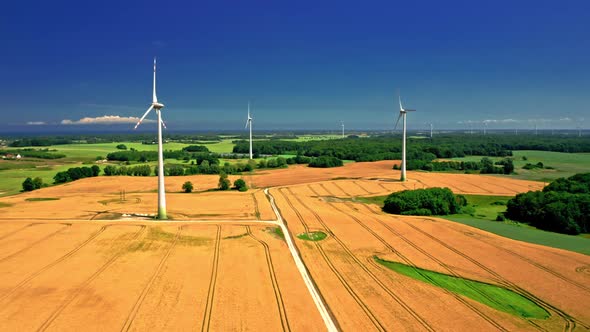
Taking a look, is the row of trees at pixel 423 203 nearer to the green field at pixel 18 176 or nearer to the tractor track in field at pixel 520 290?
the tractor track in field at pixel 520 290

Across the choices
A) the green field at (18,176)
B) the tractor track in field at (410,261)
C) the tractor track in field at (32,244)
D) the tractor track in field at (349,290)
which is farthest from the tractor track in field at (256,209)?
the green field at (18,176)

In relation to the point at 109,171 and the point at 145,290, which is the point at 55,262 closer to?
the point at 145,290

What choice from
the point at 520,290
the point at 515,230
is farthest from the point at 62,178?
the point at 520,290

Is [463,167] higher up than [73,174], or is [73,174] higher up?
[73,174]

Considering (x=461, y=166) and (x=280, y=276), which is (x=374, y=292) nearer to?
(x=280, y=276)

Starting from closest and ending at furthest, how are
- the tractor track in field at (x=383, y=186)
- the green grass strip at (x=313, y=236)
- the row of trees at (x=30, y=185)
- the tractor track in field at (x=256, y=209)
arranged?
the green grass strip at (x=313, y=236) → the tractor track in field at (x=256, y=209) → the tractor track in field at (x=383, y=186) → the row of trees at (x=30, y=185)
